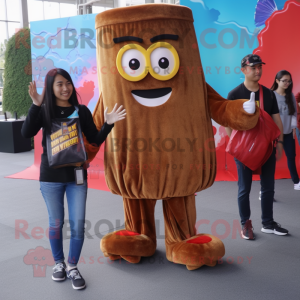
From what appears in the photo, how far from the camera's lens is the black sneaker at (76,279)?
7.42ft

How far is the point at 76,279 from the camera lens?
A: 227 centimetres

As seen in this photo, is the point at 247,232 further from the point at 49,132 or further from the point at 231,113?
the point at 49,132

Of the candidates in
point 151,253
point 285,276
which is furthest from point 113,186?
point 285,276

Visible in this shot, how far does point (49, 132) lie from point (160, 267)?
1151mm

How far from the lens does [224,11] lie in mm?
5035

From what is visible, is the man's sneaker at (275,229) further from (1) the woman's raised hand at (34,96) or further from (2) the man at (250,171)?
(1) the woman's raised hand at (34,96)

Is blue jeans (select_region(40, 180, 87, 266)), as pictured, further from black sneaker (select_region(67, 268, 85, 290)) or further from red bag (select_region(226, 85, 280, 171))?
red bag (select_region(226, 85, 280, 171))

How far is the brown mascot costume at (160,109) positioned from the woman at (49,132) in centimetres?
21

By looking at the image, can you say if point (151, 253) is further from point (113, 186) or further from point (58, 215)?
point (58, 215)

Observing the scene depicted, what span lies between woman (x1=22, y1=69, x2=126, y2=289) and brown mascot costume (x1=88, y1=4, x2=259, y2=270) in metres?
0.21

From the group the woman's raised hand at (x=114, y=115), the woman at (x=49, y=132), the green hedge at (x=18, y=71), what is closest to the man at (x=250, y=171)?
the woman's raised hand at (x=114, y=115)

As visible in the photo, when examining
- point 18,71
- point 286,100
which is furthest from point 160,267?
point 18,71

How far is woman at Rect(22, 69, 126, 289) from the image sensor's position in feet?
7.07

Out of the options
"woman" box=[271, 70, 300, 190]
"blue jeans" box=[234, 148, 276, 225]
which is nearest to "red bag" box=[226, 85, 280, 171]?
"blue jeans" box=[234, 148, 276, 225]
